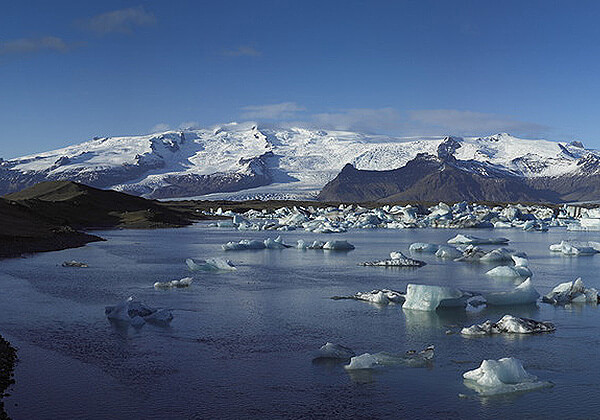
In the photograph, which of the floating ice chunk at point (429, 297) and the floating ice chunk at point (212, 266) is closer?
the floating ice chunk at point (429, 297)

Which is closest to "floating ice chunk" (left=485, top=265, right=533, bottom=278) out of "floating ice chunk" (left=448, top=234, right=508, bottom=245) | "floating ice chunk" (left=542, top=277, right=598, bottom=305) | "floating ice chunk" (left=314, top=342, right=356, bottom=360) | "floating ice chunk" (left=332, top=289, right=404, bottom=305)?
"floating ice chunk" (left=542, top=277, right=598, bottom=305)

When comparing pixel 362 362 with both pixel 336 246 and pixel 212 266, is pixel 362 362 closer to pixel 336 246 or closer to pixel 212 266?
pixel 212 266

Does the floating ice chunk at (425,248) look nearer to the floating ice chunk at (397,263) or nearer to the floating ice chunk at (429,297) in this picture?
the floating ice chunk at (397,263)

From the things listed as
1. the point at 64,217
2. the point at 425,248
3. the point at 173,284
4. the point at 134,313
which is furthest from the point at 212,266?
the point at 64,217

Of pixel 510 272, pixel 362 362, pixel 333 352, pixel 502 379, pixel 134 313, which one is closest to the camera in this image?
pixel 502 379

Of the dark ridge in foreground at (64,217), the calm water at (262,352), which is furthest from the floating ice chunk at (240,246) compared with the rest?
the calm water at (262,352)

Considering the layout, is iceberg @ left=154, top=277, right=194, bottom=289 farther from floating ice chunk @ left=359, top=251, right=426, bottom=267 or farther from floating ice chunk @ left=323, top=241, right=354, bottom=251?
floating ice chunk @ left=323, top=241, right=354, bottom=251
